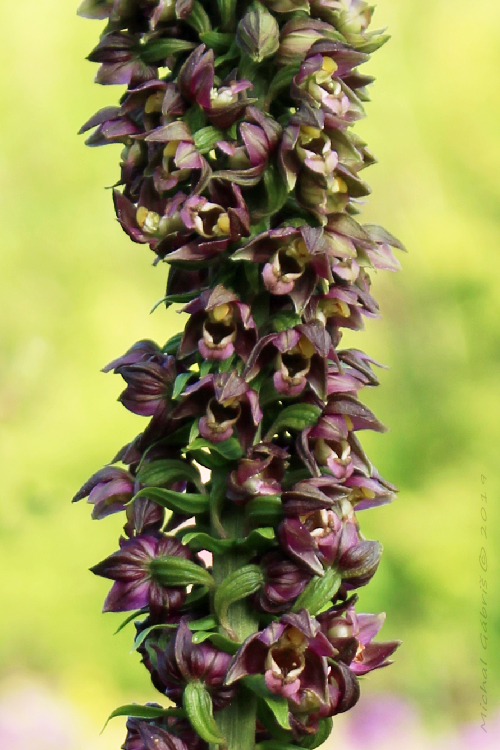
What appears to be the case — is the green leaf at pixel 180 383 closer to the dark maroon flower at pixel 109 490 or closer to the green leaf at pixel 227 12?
the dark maroon flower at pixel 109 490

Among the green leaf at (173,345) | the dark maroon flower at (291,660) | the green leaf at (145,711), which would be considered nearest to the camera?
the dark maroon flower at (291,660)

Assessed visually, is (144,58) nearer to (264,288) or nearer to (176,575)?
(264,288)

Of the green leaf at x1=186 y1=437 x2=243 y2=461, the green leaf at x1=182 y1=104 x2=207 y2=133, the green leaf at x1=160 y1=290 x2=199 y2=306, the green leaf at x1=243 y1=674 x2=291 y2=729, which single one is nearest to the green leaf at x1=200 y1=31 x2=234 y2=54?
the green leaf at x1=182 y1=104 x2=207 y2=133

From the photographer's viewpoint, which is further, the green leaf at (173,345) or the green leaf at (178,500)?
the green leaf at (173,345)

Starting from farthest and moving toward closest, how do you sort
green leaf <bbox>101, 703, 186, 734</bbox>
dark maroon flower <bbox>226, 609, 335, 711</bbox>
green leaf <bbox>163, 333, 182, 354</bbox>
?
green leaf <bbox>163, 333, 182, 354</bbox> < green leaf <bbox>101, 703, 186, 734</bbox> < dark maroon flower <bbox>226, 609, 335, 711</bbox>

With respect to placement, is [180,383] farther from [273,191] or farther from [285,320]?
[273,191]

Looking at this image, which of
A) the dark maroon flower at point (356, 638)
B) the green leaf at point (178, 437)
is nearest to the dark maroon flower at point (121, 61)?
the green leaf at point (178, 437)

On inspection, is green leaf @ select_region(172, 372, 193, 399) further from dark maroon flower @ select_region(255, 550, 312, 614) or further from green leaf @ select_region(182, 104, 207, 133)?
green leaf @ select_region(182, 104, 207, 133)

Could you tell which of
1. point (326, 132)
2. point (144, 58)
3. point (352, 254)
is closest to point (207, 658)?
point (352, 254)
